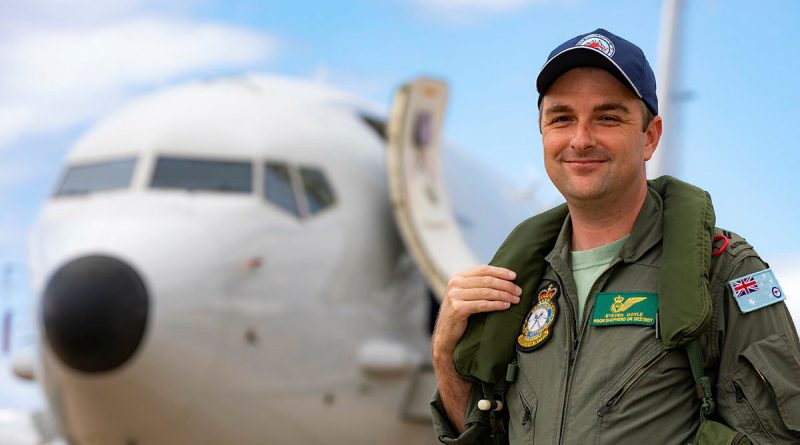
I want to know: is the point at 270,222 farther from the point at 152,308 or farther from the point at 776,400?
the point at 776,400

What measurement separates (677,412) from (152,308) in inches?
234

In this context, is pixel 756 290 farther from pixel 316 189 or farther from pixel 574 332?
pixel 316 189

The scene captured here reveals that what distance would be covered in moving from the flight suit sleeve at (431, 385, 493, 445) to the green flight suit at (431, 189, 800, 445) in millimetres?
142

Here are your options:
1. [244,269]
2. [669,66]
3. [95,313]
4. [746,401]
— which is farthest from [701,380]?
[669,66]

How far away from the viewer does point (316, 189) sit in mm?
9305

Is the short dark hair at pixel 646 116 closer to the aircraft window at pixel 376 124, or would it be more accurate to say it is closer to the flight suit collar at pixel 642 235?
the flight suit collar at pixel 642 235

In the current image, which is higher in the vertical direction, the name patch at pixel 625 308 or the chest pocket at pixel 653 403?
the name patch at pixel 625 308

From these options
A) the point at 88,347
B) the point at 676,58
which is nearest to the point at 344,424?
the point at 88,347

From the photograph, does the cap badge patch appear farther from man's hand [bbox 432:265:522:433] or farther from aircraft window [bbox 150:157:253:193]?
aircraft window [bbox 150:157:253:193]

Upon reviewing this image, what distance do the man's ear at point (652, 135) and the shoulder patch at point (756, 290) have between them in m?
0.36

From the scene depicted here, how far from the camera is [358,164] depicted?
9734 millimetres

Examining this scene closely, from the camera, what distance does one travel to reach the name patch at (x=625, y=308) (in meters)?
2.29

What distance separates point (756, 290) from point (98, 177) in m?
7.49

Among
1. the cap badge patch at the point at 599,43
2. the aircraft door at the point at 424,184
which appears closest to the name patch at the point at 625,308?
the cap badge patch at the point at 599,43
